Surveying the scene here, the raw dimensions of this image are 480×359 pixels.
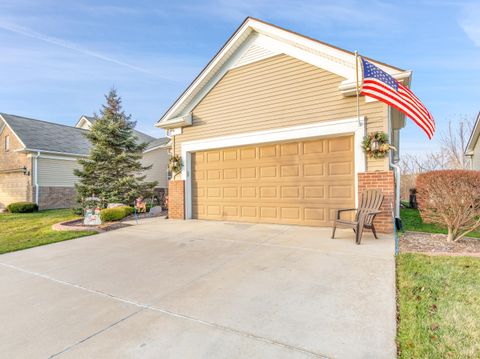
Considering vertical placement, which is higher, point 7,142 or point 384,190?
point 7,142

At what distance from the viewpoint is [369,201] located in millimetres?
5902

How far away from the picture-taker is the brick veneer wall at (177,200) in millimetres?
9555

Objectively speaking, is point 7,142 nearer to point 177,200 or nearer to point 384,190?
point 177,200

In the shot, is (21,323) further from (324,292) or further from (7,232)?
(7,232)

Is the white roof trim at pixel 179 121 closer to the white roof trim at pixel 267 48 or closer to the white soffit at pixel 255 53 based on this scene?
the white roof trim at pixel 267 48

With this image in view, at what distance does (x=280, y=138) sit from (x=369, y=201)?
2.97 m

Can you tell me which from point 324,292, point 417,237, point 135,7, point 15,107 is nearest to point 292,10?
point 135,7

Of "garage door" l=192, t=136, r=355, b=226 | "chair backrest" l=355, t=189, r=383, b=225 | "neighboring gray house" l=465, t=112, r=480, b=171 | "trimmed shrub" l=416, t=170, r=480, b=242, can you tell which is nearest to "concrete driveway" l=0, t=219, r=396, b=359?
"chair backrest" l=355, t=189, r=383, b=225

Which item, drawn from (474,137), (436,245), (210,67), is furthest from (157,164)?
(474,137)

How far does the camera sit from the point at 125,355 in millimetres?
2262

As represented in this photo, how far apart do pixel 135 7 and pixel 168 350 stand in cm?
1121

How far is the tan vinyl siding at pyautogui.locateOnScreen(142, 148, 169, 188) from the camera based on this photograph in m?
18.2

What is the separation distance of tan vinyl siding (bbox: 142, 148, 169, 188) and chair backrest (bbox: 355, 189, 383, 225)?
14570 mm

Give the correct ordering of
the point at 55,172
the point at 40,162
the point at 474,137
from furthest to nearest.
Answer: the point at 55,172, the point at 40,162, the point at 474,137
